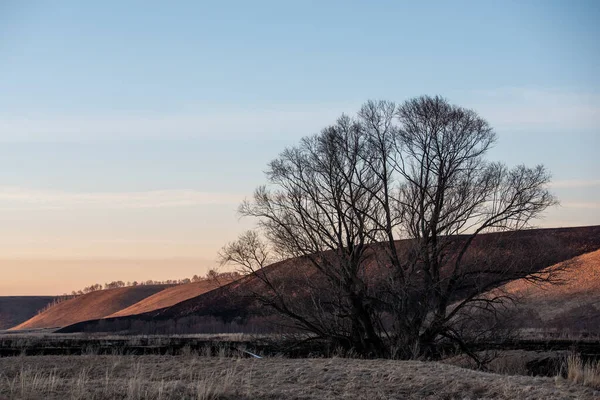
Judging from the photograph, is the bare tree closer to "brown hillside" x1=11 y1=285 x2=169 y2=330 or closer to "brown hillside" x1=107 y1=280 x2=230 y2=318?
"brown hillside" x1=107 y1=280 x2=230 y2=318

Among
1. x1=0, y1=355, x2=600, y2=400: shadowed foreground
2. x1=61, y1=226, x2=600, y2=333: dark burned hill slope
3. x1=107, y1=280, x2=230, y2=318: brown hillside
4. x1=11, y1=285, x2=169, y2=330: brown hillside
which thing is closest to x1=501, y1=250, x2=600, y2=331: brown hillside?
x1=61, y1=226, x2=600, y2=333: dark burned hill slope

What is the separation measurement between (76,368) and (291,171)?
13233 millimetres

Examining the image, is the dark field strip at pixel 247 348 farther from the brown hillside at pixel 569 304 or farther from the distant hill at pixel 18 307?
the distant hill at pixel 18 307

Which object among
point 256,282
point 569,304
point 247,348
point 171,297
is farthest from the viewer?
point 171,297

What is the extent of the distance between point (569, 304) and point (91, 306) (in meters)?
87.0

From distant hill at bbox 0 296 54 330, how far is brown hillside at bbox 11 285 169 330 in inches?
785

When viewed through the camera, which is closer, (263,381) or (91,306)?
(263,381)

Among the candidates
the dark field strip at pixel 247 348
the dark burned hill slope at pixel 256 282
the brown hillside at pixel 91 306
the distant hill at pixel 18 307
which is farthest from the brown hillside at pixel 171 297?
the dark field strip at pixel 247 348

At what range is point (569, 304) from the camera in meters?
50.7

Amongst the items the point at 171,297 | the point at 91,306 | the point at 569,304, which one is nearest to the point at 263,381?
the point at 569,304

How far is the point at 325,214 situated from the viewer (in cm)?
2695

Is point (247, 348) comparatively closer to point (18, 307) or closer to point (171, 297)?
point (171, 297)

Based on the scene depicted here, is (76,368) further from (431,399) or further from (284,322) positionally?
(284,322)

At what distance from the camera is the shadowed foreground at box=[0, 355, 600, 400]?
41.1 feet
